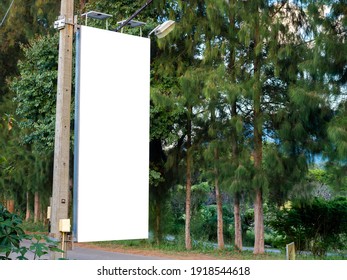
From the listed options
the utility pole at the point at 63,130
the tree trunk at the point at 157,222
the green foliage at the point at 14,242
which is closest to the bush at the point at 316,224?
the tree trunk at the point at 157,222

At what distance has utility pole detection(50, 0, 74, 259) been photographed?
616 centimetres

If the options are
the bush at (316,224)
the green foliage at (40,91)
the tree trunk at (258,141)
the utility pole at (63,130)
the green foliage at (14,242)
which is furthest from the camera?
the green foliage at (40,91)

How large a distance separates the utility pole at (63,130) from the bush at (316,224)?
7.82 metres

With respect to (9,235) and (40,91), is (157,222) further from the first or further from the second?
(9,235)

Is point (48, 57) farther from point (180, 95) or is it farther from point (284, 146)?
point (284, 146)

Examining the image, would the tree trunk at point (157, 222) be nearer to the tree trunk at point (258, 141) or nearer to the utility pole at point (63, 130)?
the tree trunk at point (258, 141)

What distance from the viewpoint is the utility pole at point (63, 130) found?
20.2 feet

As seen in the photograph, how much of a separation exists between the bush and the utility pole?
25.7 feet

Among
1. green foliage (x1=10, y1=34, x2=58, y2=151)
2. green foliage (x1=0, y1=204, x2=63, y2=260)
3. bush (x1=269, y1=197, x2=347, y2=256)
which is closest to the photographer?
green foliage (x1=0, y1=204, x2=63, y2=260)

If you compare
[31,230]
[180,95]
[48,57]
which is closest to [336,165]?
[180,95]


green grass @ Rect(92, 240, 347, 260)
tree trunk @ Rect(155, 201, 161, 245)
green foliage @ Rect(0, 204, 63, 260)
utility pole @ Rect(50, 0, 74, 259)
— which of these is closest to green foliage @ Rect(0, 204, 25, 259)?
green foliage @ Rect(0, 204, 63, 260)

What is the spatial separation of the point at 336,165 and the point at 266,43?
124 inches

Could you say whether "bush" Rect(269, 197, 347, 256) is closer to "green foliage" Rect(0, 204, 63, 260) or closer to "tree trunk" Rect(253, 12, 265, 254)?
"tree trunk" Rect(253, 12, 265, 254)

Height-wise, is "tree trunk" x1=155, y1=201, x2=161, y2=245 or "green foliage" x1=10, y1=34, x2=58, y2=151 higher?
"green foliage" x1=10, y1=34, x2=58, y2=151
